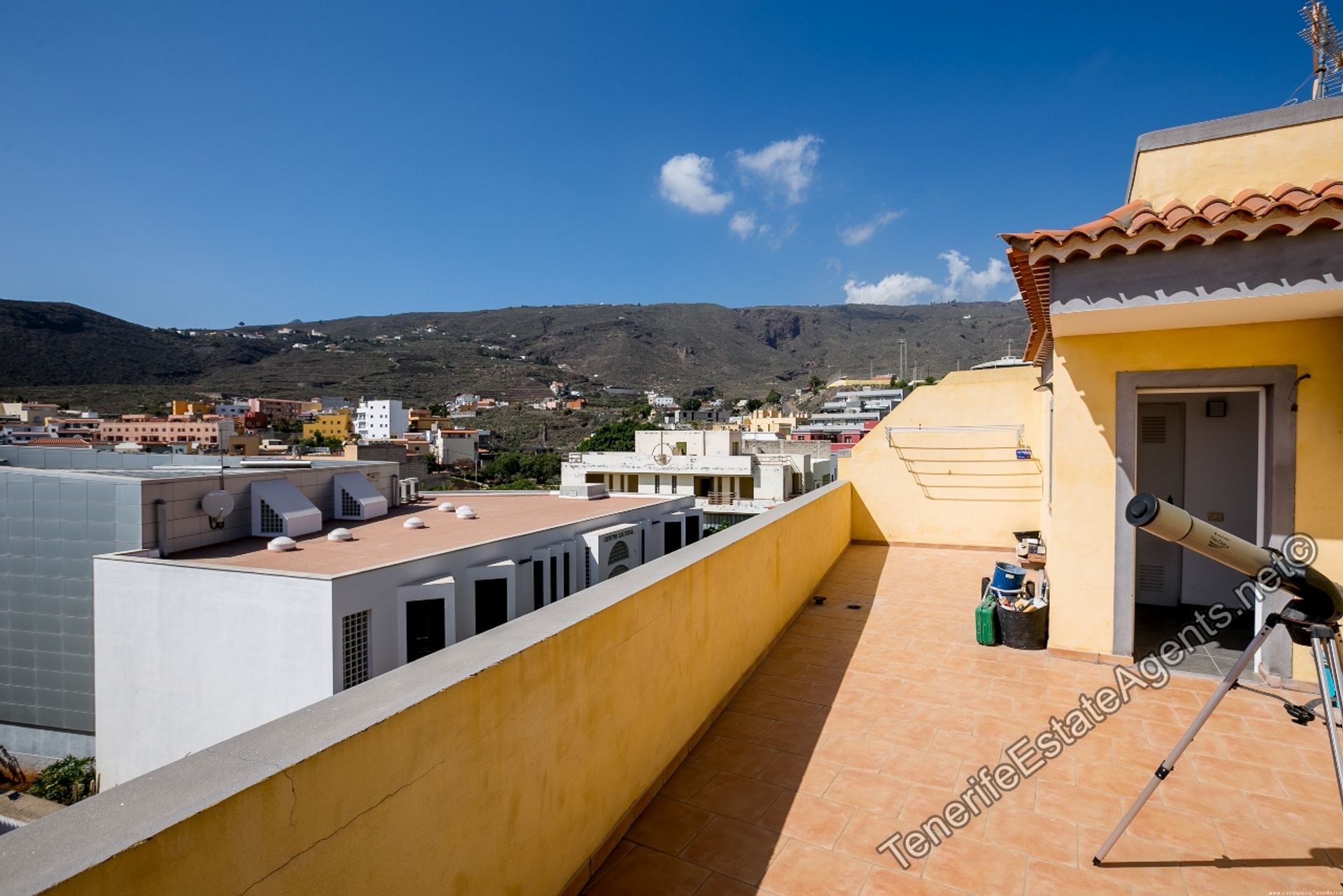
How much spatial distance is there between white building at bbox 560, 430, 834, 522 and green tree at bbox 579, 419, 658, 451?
22788 millimetres

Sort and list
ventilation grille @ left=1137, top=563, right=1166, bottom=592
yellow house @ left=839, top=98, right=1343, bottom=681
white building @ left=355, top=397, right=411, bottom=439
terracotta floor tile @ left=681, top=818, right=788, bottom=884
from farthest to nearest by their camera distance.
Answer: white building @ left=355, top=397, right=411, bottom=439, ventilation grille @ left=1137, top=563, right=1166, bottom=592, yellow house @ left=839, top=98, right=1343, bottom=681, terracotta floor tile @ left=681, top=818, right=788, bottom=884

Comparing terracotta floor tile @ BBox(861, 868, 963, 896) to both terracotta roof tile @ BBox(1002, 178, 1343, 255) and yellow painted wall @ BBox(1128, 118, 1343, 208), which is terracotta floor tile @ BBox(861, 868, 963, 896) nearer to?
terracotta roof tile @ BBox(1002, 178, 1343, 255)

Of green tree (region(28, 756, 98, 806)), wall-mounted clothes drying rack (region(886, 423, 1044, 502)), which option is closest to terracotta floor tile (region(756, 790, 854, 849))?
wall-mounted clothes drying rack (region(886, 423, 1044, 502))

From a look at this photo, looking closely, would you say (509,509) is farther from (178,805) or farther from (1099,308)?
(178,805)

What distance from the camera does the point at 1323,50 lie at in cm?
580

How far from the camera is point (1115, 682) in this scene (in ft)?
15.2

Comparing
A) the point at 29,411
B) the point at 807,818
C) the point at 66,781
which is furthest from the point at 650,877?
the point at 29,411

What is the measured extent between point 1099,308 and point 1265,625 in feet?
8.12

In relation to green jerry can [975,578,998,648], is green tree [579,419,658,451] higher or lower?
higher

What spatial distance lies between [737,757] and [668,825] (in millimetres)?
726

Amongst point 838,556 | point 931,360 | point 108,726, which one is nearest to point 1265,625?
point 838,556

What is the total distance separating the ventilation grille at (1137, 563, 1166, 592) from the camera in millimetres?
6625

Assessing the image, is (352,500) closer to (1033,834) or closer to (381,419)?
(1033,834)

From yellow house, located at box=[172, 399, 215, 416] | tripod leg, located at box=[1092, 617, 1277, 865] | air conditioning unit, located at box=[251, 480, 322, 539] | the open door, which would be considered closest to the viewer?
tripod leg, located at box=[1092, 617, 1277, 865]
